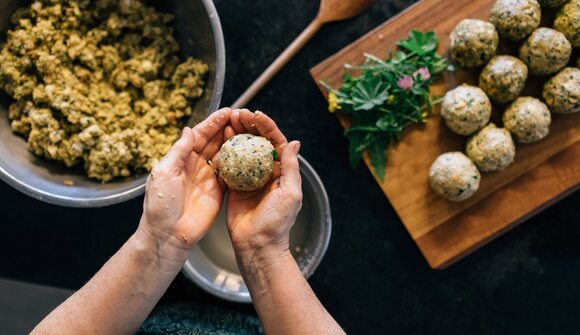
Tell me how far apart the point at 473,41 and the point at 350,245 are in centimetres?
85

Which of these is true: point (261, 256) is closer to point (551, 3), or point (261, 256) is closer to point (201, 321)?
point (201, 321)

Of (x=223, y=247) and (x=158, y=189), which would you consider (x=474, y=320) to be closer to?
(x=223, y=247)

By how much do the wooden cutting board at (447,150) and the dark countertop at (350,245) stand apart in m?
0.10

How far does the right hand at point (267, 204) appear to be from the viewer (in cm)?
150

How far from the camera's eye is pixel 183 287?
7.23 ft

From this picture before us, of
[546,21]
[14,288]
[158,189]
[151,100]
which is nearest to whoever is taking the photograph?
[158,189]

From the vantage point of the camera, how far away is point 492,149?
199 cm

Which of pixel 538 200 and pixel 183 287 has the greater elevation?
pixel 183 287

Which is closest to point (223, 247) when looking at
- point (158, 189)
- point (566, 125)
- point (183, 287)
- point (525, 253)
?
point (183, 287)

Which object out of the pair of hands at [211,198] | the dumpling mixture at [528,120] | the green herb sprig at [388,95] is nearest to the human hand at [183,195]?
the pair of hands at [211,198]

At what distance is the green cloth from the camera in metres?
1.95

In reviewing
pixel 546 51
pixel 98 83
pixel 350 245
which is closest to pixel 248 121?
pixel 98 83

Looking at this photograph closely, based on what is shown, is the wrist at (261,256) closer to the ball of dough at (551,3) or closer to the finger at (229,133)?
the finger at (229,133)

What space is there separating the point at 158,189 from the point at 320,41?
39.8 inches
